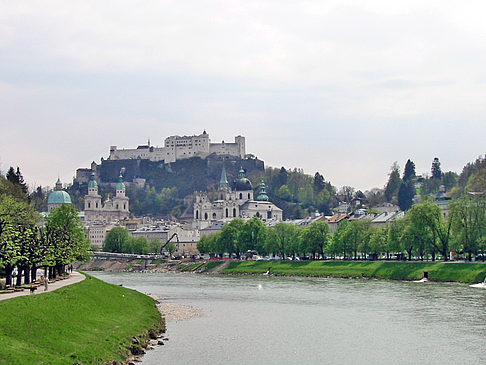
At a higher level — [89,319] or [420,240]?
[420,240]

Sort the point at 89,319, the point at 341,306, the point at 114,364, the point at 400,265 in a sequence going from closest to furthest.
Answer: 1. the point at 114,364
2. the point at 89,319
3. the point at 341,306
4. the point at 400,265

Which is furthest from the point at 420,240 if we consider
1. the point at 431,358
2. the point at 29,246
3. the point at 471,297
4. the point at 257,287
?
the point at 431,358

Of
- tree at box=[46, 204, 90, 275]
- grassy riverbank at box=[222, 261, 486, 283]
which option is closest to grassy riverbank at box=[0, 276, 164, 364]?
tree at box=[46, 204, 90, 275]

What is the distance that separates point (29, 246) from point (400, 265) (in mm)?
54595

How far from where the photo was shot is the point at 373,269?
106 meters

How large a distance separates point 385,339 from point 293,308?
19145 millimetres

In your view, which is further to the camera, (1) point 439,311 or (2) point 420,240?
(2) point 420,240

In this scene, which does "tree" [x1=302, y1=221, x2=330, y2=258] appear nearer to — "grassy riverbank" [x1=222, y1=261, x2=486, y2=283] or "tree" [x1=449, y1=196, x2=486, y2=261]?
"grassy riverbank" [x1=222, y1=261, x2=486, y2=283]

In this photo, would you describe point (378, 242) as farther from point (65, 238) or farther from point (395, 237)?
point (65, 238)

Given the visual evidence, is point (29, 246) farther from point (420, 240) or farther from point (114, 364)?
point (420, 240)

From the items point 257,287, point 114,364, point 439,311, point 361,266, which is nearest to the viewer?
point 114,364

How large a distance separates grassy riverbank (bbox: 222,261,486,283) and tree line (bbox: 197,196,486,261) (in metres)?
3.76

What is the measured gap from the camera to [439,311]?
61438mm

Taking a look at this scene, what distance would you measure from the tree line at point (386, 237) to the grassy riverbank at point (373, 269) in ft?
12.4
